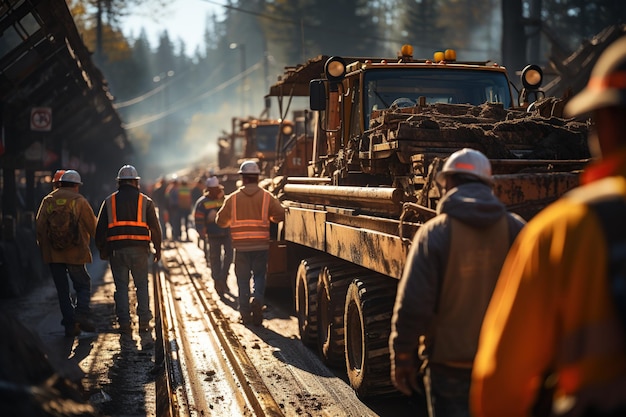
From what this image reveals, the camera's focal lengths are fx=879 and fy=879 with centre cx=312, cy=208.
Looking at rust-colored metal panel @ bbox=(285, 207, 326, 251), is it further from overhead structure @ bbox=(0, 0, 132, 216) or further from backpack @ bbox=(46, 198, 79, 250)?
overhead structure @ bbox=(0, 0, 132, 216)

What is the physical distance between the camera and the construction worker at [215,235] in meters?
14.8

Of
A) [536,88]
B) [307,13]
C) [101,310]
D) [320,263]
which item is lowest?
[101,310]

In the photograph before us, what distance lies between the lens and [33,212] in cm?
1941

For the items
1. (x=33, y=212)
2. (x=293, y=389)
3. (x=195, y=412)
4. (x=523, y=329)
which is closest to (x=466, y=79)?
(x=293, y=389)

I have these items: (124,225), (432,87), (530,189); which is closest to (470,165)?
(530,189)

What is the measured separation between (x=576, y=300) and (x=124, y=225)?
29.2 ft

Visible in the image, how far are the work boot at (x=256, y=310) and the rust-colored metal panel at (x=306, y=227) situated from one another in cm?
A: 91

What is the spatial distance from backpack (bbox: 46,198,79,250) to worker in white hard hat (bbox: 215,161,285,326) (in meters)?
1.94

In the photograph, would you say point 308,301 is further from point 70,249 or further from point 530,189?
point 530,189

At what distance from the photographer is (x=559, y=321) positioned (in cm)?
254

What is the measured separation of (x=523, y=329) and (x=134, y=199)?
869cm

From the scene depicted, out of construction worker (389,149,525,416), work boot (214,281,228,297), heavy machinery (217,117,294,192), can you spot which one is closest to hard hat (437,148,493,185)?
construction worker (389,149,525,416)

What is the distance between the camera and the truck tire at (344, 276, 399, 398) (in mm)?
7074

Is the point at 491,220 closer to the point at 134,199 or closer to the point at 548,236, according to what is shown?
the point at 548,236
